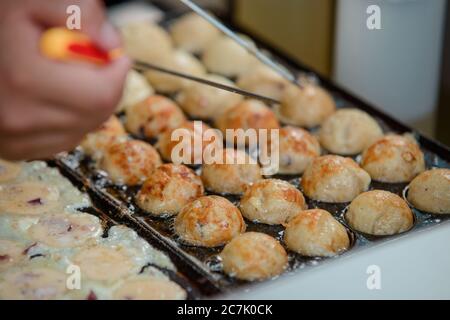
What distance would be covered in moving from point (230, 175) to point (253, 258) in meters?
0.52

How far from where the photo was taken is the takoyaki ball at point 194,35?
3777 mm

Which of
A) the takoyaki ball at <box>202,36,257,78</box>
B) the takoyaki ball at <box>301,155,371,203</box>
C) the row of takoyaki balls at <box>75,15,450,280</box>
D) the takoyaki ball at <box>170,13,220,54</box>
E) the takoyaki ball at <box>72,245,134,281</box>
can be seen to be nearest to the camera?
the takoyaki ball at <box>72,245,134,281</box>

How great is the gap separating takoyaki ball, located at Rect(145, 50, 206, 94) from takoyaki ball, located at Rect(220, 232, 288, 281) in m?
1.30

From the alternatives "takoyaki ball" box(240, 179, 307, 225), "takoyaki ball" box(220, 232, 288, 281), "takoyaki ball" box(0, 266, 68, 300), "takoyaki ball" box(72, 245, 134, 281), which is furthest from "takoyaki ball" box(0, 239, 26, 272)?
"takoyaki ball" box(240, 179, 307, 225)

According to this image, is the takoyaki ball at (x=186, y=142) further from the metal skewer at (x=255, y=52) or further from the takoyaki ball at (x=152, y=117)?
the metal skewer at (x=255, y=52)

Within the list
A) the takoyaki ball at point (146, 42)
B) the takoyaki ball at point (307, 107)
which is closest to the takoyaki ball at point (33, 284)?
the takoyaki ball at point (307, 107)

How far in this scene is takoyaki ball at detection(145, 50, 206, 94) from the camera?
3.43m

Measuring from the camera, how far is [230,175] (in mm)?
2662

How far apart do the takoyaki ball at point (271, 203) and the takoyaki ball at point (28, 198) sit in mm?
623

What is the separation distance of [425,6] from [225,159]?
1205 mm

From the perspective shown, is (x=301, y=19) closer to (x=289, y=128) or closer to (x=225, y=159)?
(x=289, y=128)

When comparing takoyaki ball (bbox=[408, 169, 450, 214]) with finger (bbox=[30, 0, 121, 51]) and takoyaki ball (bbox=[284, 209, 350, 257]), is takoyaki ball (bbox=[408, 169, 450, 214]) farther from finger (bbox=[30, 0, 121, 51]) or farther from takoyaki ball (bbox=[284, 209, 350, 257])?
finger (bbox=[30, 0, 121, 51])

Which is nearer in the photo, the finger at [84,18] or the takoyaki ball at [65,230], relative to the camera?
the finger at [84,18]
